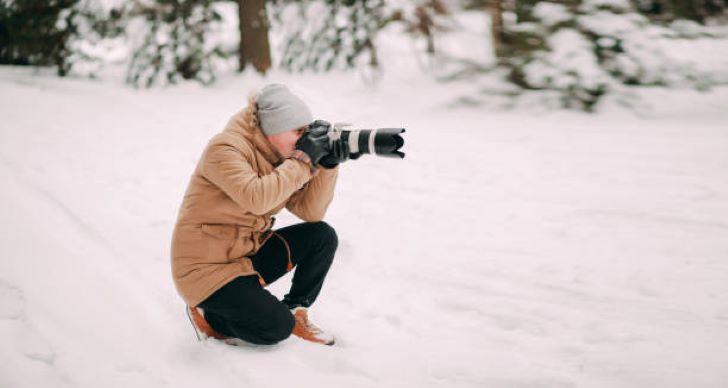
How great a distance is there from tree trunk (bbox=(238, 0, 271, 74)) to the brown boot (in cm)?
523

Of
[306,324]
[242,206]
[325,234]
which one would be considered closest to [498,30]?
[325,234]

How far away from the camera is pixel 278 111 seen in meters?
2.03

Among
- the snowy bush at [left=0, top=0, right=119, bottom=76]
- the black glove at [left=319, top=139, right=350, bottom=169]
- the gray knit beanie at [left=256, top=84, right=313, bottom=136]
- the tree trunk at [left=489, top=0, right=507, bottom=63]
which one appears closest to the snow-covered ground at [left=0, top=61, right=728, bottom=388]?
the tree trunk at [left=489, top=0, right=507, bottom=63]

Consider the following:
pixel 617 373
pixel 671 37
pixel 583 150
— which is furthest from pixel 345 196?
pixel 671 37

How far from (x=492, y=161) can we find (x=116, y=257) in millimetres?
2863

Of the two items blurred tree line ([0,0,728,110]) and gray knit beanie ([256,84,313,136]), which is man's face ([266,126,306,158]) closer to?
gray knit beanie ([256,84,313,136])

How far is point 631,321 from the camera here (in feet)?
7.79

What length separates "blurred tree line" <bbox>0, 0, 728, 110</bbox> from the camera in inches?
199

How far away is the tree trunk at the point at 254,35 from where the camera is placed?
267 inches

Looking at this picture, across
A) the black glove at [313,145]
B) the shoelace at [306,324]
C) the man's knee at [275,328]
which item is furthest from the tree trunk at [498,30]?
the man's knee at [275,328]

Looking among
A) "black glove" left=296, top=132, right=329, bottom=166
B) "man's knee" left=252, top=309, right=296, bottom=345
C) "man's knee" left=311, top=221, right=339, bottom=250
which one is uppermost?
"black glove" left=296, top=132, right=329, bottom=166

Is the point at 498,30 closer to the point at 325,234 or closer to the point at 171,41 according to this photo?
the point at 325,234

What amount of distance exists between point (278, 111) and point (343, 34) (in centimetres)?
546

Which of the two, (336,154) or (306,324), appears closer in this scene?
(336,154)
